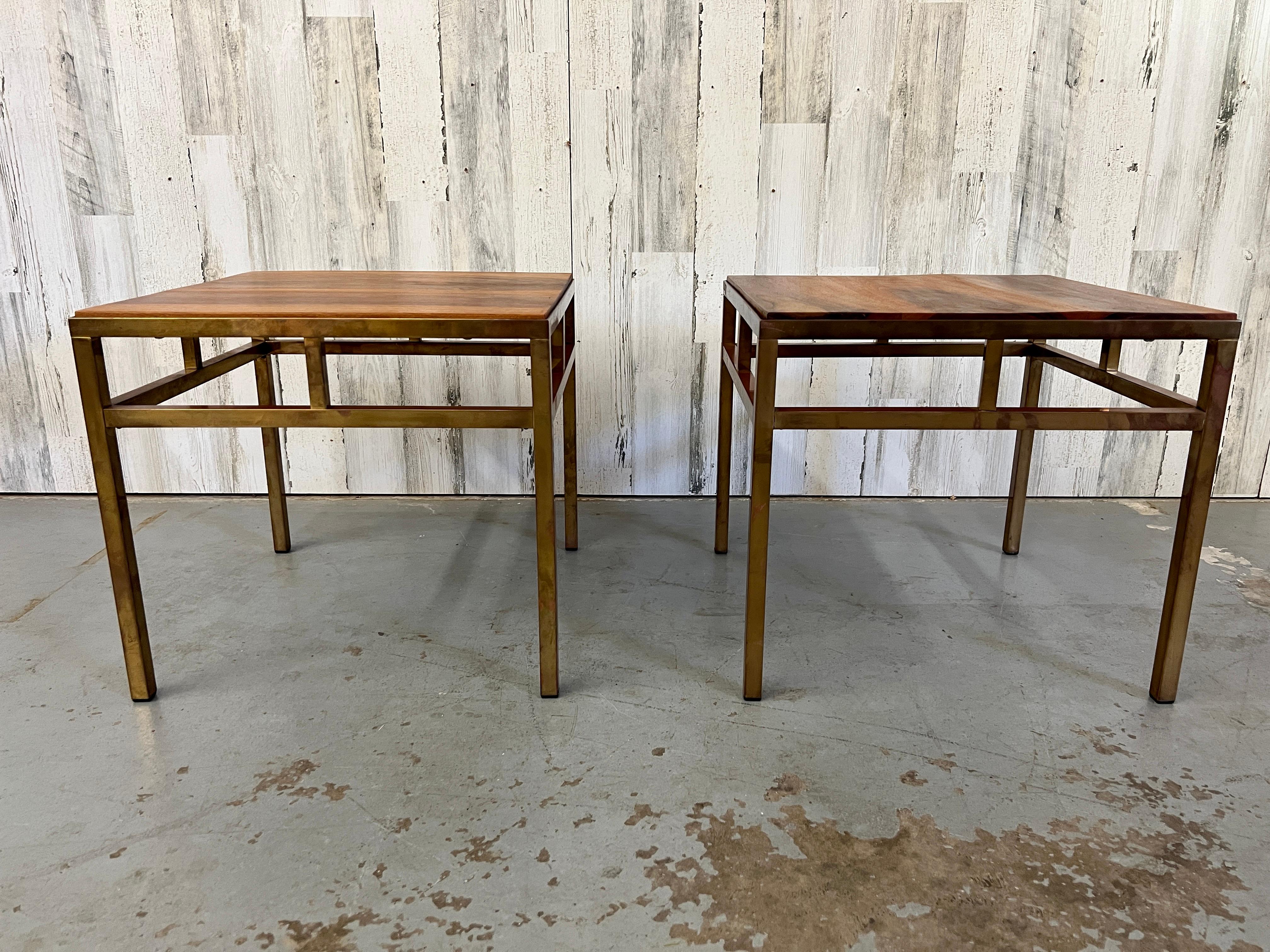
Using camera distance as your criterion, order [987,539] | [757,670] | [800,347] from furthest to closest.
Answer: [987,539]
[800,347]
[757,670]

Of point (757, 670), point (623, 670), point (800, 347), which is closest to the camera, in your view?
point (757, 670)

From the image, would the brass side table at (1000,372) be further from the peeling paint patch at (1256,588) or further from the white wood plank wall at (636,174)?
the white wood plank wall at (636,174)

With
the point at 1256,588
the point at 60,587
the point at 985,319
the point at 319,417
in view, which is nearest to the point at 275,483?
the point at 60,587

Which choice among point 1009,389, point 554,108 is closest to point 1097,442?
point 1009,389

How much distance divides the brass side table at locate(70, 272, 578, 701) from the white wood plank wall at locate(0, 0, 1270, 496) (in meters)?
0.76

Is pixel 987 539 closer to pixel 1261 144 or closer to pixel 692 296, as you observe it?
pixel 692 296

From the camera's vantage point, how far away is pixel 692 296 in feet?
7.55

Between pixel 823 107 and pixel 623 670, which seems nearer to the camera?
pixel 623 670

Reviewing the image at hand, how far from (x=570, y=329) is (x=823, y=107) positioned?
0.90 meters

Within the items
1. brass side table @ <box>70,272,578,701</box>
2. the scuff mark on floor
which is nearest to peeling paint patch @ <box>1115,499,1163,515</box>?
brass side table @ <box>70,272,578,701</box>

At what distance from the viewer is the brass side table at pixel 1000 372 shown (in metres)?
1.25

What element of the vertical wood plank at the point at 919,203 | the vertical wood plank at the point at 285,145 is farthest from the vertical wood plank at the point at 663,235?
the vertical wood plank at the point at 285,145

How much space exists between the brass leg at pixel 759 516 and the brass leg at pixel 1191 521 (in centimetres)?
64

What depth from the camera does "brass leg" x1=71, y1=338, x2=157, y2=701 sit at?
4.23 ft
